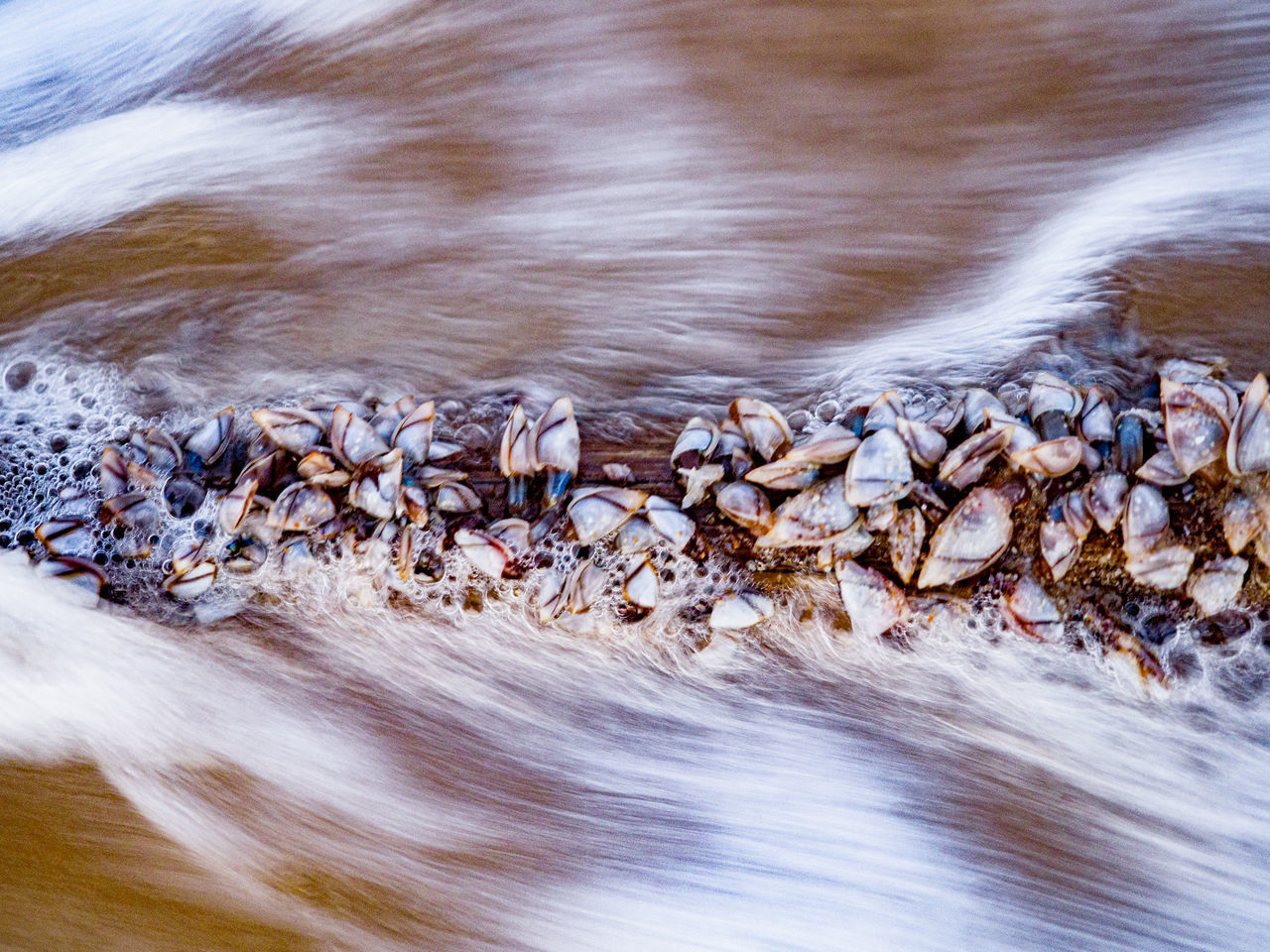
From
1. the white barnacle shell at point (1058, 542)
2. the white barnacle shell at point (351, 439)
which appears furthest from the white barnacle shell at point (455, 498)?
the white barnacle shell at point (1058, 542)

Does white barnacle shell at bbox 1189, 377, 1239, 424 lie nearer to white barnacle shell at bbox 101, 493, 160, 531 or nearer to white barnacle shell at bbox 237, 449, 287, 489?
white barnacle shell at bbox 237, 449, 287, 489

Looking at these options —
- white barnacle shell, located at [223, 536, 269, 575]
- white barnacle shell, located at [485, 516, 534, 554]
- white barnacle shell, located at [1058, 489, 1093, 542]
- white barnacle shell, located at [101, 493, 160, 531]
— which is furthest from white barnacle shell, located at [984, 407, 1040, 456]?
white barnacle shell, located at [101, 493, 160, 531]

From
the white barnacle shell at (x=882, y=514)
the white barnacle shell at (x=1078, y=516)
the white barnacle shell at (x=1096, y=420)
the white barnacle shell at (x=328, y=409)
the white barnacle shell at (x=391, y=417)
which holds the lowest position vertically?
the white barnacle shell at (x=1078, y=516)

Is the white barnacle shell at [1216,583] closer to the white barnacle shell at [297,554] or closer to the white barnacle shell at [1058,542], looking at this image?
the white barnacle shell at [1058,542]

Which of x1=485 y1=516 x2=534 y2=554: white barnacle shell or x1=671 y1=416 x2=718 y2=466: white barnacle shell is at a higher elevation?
x1=671 y1=416 x2=718 y2=466: white barnacle shell

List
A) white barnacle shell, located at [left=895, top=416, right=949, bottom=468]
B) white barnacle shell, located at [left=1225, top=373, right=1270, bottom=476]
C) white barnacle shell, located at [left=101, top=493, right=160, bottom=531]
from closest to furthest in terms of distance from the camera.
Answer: white barnacle shell, located at [left=1225, top=373, right=1270, bottom=476] < white barnacle shell, located at [left=895, top=416, right=949, bottom=468] < white barnacle shell, located at [left=101, top=493, right=160, bottom=531]

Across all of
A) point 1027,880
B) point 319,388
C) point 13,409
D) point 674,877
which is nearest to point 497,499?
point 319,388
